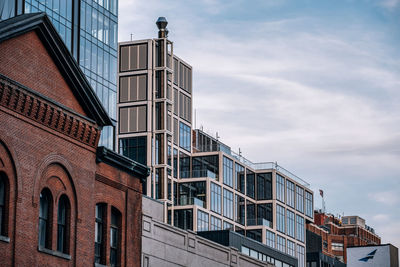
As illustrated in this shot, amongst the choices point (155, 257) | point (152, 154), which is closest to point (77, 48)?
point (155, 257)

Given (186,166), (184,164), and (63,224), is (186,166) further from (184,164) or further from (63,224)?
(63,224)

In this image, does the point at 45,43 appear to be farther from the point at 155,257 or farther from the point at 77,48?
the point at 77,48

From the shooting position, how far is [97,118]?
130 ft

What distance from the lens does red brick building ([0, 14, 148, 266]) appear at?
110ft

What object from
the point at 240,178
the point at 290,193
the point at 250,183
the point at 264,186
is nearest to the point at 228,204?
the point at 240,178

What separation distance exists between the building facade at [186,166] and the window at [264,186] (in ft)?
0.23

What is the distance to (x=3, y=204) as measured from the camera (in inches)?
1315

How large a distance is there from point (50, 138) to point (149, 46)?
8264cm

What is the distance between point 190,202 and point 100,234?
78.3m

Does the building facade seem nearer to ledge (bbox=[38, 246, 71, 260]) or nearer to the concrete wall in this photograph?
the concrete wall

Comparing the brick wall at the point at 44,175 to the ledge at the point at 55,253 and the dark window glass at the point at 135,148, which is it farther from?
the dark window glass at the point at 135,148

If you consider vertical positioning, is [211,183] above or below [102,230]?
above

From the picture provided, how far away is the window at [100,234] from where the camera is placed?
39.9m

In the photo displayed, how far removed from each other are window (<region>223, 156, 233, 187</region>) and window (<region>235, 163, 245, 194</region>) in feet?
6.06
